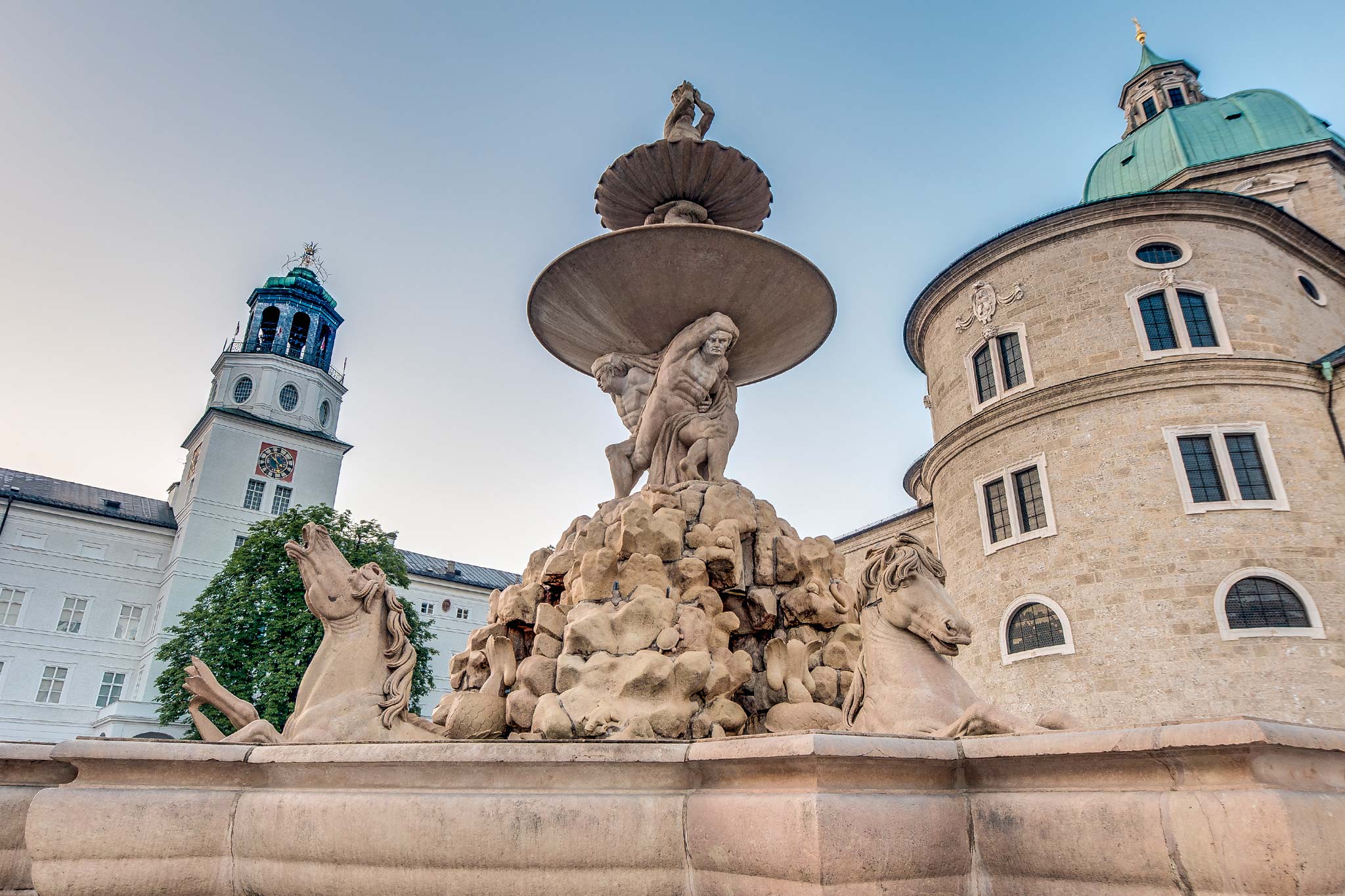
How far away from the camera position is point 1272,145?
28.6 m

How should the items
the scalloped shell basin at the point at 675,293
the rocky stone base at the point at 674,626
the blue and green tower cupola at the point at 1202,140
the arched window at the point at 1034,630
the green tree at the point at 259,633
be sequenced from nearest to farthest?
the rocky stone base at the point at 674,626
the scalloped shell basin at the point at 675,293
the arched window at the point at 1034,630
the green tree at the point at 259,633
the blue and green tower cupola at the point at 1202,140

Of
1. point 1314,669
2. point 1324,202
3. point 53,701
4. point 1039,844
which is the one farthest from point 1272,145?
point 53,701

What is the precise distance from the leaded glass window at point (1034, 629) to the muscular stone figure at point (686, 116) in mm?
15250

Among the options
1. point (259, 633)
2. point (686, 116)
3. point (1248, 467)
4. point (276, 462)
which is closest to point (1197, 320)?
point (1248, 467)

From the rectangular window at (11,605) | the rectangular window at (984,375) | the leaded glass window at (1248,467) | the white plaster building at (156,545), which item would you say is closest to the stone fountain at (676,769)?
the leaded glass window at (1248,467)

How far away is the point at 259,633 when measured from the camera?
73.0 ft

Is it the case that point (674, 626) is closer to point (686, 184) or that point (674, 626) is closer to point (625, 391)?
point (625, 391)

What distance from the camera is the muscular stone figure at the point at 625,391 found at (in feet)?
24.2

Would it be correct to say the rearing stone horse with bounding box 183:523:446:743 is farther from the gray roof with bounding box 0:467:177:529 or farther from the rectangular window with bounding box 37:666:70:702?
the gray roof with bounding box 0:467:177:529

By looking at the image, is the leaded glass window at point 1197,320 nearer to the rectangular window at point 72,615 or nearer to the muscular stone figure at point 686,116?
the muscular stone figure at point 686,116

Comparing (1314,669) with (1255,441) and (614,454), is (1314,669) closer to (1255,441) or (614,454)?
(1255,441)

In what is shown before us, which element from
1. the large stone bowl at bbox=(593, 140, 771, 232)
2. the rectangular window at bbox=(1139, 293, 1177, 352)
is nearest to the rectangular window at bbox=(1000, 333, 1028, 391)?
the rectangular window at bbox=(1139, 293, 1177, 352)

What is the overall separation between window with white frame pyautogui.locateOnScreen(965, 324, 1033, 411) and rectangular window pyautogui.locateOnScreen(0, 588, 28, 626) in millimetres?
42751

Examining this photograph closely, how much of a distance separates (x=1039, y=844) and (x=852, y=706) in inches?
67.3
